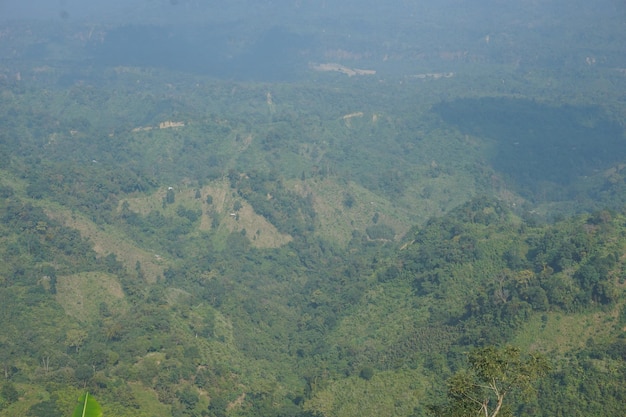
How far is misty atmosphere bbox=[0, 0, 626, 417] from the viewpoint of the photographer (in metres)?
51.9

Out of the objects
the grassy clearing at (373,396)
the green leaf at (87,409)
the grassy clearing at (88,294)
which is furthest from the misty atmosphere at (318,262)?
the grassy clearing at (88,294)

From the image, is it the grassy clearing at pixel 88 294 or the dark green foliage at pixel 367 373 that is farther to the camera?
the grassy clearing at pixel 88 294

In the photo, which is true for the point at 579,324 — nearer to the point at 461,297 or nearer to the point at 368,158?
the point at 461,297

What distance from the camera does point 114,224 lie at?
88625 millimetres

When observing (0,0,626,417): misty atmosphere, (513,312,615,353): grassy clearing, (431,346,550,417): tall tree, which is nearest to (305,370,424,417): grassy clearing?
(0,0,626,417): misty atmosphere

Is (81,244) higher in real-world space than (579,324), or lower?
lower

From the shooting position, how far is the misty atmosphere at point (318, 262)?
51938 mm

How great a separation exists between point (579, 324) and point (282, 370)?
78.4ft

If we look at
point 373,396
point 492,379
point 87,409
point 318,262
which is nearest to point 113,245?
point 318,262

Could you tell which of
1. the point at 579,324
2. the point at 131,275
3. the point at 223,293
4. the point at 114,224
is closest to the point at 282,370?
the point at 223,293

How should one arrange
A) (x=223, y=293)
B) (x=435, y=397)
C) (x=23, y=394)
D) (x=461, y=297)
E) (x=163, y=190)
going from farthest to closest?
(x=163, y=190)
(x=223, y=293)
(x=461, y=297)
(x=435, y=397)
(x=23, y=394)

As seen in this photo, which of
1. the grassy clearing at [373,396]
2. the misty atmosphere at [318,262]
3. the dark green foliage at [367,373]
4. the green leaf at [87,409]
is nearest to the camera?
the green leaf at [87,409]

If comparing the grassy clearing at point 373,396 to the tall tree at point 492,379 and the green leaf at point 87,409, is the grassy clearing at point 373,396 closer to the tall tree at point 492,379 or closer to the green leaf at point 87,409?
the tall tree at point 492,379

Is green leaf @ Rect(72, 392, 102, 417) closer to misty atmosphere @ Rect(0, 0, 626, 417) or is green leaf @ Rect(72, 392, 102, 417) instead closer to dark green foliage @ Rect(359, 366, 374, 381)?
misty atmosphere @ Rect(0, 0, 626, 417)
